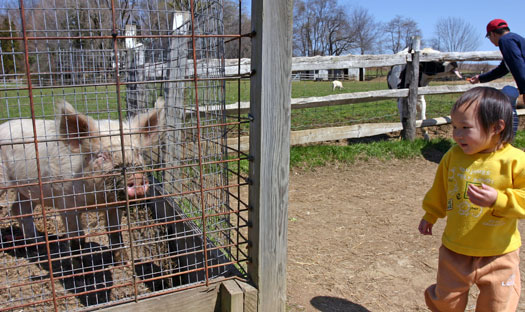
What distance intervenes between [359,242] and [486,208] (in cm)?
198

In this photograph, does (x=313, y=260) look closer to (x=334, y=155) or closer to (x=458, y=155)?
(x=458, y=155)

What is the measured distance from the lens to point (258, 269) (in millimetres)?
→ 2547

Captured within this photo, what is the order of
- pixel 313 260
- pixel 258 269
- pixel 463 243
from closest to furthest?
pixel 463 243, pixel 258 269, pixel 313 260

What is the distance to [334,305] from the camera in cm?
294

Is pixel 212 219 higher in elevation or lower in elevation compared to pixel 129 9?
lower

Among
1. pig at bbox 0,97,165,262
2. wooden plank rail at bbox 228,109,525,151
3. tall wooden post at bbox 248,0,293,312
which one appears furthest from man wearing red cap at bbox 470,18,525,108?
pig at bbox 0,97,165,262

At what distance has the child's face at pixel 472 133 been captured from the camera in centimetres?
212

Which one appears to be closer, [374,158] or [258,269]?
[258,269]

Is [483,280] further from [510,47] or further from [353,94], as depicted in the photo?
[353,94]

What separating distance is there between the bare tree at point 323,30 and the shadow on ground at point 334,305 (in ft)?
218

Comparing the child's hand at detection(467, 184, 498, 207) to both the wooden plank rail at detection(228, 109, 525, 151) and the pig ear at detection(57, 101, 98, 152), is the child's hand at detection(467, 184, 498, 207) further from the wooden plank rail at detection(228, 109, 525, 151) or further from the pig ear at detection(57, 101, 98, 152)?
the wooden plank rail at detection(228, 109, 525, 151)

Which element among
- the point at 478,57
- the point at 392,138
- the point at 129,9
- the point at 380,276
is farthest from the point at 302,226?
the point at 478,57

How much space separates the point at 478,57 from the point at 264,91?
7.94m

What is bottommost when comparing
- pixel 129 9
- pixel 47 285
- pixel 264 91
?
pixel 47 285
